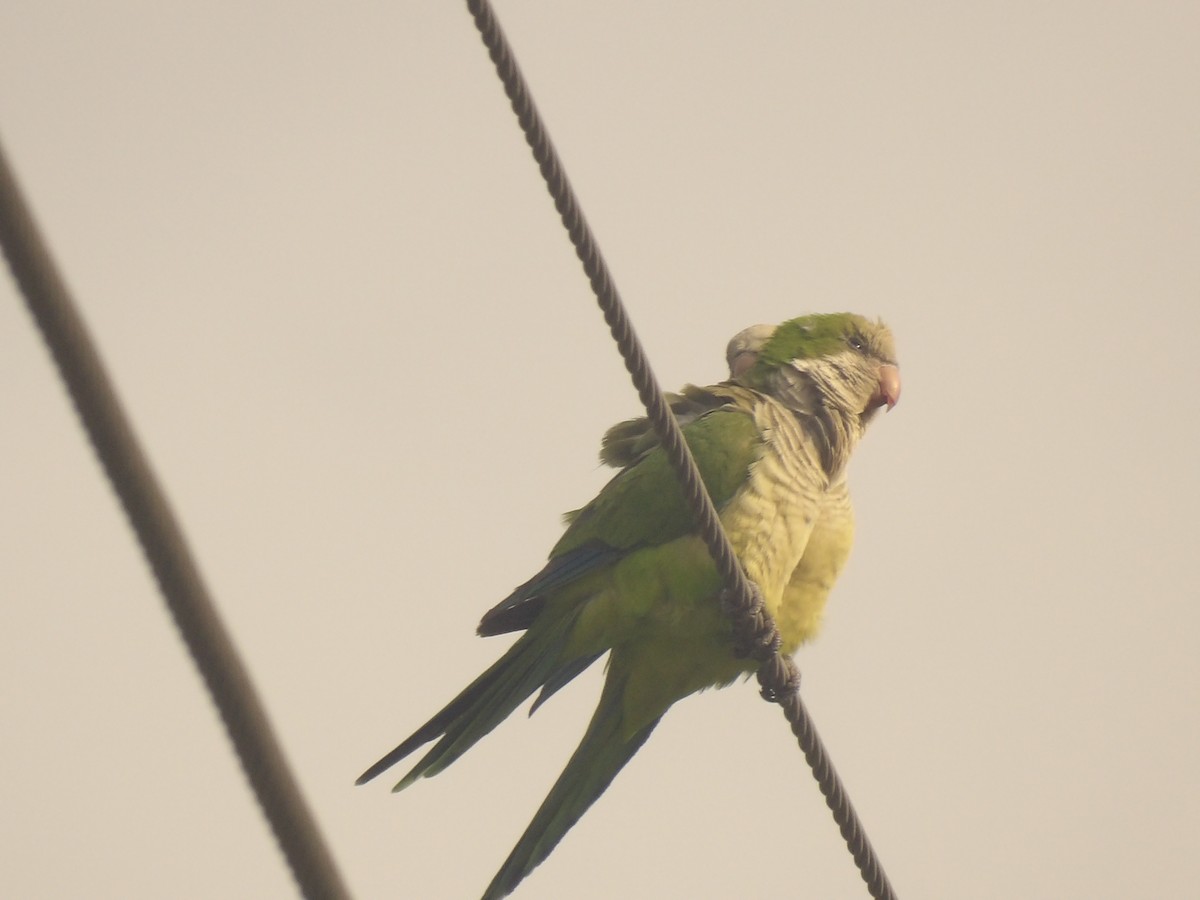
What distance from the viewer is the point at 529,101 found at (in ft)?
7.79

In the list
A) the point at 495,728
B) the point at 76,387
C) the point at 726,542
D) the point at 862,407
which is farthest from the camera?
the point at 862,407

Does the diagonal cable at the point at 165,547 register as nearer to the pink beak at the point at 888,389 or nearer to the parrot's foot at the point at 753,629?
the parrot's foot at the point at 753,629

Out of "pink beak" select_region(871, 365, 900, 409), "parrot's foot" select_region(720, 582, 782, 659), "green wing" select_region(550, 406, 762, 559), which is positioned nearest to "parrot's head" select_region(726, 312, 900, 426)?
"pink beak" select_region(871, 365, 900, 409)

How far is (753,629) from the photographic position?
12.7 feet

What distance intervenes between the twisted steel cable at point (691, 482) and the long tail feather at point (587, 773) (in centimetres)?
45

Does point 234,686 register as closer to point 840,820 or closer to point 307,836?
point 307,836

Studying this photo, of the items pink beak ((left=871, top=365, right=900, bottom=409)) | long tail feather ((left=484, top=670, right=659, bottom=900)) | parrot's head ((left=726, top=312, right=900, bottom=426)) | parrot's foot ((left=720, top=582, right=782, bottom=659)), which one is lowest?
long tail feather ((left=484, top=670, right=659, bottom=900))

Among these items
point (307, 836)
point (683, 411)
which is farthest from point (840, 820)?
point (307, 836)

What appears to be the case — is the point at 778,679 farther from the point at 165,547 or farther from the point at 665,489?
the point at 165,547

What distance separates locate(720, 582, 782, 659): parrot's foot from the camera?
3.81 metres

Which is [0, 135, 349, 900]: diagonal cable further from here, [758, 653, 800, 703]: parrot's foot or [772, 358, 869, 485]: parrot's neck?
[772, 358, 869, 485]: parrot's neck

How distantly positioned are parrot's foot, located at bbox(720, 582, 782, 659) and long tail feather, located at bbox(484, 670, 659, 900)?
0.42 m

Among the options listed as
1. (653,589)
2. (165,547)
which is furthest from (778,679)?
(165,547)

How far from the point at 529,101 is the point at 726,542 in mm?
1231
